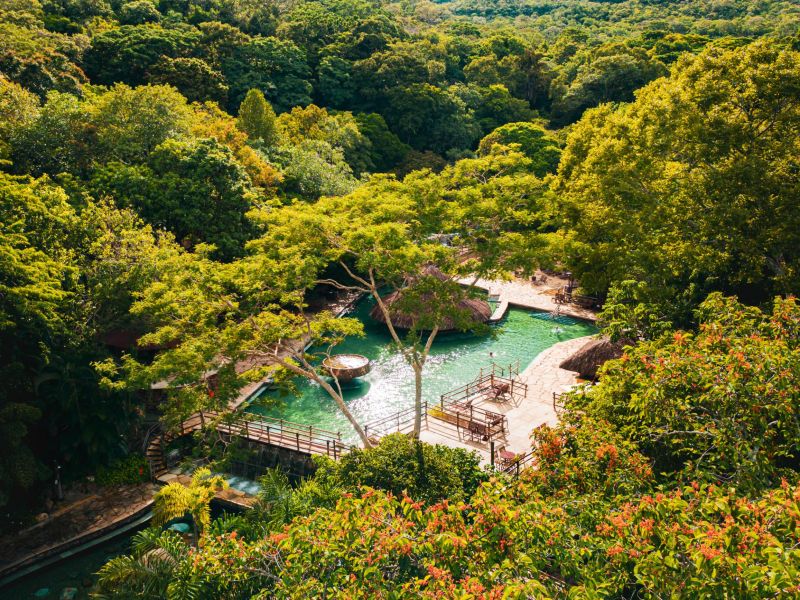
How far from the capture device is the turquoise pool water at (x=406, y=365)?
22.3 meters

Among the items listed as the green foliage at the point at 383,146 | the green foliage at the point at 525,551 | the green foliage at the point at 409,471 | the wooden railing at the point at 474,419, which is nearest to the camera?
the green foliage at the point at 525,551

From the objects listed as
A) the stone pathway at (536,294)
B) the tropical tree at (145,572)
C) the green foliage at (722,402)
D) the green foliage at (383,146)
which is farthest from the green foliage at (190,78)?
the green foliage at (722,402)

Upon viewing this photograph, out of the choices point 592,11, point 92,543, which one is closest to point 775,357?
point 92,543

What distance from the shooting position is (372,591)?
665 cm

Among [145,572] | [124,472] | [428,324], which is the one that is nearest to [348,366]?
[428,324]

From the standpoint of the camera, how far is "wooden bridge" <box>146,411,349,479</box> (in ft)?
59.2

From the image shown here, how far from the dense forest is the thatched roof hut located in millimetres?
2927

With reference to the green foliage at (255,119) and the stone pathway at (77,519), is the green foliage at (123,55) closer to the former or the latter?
the green foliage at (255,119)

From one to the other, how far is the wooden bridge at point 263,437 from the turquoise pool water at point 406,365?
0.90m

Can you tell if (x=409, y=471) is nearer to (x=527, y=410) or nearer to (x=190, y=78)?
(x=527, y=410)

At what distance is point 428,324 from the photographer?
53.1 feet

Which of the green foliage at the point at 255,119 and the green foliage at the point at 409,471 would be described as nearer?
the green foliage at the point at 409,471

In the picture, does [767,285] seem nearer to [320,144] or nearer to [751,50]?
[751,50]

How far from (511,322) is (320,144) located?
1850 cm
